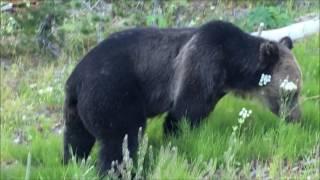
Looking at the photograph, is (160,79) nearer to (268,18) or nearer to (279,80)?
(279,80)

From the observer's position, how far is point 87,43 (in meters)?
10.9

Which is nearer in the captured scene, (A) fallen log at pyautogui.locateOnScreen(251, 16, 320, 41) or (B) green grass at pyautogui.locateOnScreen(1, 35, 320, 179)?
(B) green grass at pyautogui.locateOnScreen(1, 35, 320, 179)

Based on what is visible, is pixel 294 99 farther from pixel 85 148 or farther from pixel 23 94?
pixel 23 94

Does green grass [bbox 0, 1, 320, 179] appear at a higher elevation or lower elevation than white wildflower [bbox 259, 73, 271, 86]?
lower

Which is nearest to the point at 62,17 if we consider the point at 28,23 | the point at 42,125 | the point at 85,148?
the point at 28,23

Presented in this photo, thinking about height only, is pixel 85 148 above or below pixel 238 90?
below

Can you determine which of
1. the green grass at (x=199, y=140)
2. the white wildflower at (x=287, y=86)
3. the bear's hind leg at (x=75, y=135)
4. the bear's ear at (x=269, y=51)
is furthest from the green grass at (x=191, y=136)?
the bear's ear at (x=269, y=51)

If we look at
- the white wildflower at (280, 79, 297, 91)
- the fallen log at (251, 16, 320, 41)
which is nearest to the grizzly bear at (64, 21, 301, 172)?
the white wildflower at (280, 79, 297, 91)

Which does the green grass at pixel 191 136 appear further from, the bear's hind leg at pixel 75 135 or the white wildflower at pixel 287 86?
the white wildflower at pixel 287 86

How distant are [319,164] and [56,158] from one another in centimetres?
224

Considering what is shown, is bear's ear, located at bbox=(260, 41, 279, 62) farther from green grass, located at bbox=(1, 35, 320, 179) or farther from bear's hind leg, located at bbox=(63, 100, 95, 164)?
bear's hind leg, located at bbox=(63, 100, 95, 164)

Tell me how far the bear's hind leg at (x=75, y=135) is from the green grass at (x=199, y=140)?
4.6 inches

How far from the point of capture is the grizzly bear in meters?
6.68

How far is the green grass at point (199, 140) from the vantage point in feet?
19.9
